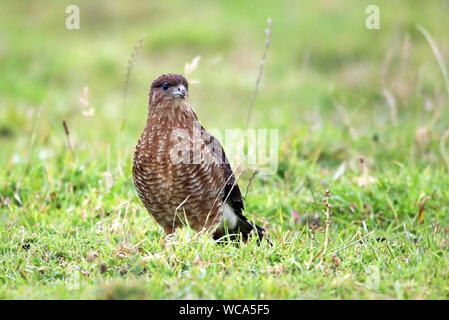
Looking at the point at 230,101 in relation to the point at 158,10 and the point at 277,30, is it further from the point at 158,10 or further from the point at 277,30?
the point at 158,10

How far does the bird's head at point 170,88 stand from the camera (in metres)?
4.12

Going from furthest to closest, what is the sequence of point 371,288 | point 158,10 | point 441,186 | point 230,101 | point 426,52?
1. point 158,10
2. point 426,52
3. point 230,101
4. point 441,186
5. point 371,288

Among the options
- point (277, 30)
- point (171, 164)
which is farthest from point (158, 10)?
point (171, 164)

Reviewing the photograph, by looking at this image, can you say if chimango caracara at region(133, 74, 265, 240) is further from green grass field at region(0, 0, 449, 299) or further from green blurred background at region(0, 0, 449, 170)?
green blurred background at region(0, 0, 449, 170)

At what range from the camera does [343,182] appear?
208 inches

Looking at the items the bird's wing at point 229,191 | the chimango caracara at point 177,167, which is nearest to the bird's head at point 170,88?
the chimango caracara at point 177,167

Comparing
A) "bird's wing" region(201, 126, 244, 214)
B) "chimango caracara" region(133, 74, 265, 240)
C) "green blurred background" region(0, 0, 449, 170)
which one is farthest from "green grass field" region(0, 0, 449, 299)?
"bird's wing" region(201, 126, 244, 214)

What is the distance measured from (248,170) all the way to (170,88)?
1643 mm

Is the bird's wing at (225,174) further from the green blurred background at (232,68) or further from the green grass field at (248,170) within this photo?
the green blurred background at (232,68)

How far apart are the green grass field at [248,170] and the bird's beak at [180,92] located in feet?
1.35

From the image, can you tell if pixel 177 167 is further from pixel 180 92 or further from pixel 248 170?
pixel 248 170

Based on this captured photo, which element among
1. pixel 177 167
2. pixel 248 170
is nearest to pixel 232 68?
pixel 248 170

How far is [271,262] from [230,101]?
17.7 feet

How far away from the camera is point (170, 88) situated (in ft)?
13.7
